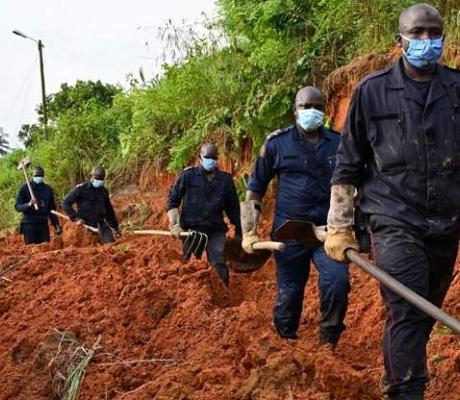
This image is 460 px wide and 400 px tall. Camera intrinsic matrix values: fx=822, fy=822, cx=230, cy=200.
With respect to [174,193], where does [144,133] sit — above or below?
above

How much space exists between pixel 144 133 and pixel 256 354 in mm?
12564

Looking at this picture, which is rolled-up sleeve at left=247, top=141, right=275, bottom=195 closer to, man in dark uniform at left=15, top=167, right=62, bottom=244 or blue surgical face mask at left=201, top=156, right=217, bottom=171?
blue surgical face mask at left=201, top=156, right=217, bottom=171

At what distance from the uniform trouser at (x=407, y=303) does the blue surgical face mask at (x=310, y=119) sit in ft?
6.91

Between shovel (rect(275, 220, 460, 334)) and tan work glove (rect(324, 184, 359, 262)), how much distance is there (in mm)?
52

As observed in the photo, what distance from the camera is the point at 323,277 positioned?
5691mm

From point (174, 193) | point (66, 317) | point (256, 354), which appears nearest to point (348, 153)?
point (256, 354)

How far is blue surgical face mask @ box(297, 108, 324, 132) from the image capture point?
6071 millimetres

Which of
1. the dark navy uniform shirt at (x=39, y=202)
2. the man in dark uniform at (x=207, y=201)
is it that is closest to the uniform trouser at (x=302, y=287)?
the man in dark uniform at (x=207, y=201)

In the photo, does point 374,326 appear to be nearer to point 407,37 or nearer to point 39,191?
point 407,37

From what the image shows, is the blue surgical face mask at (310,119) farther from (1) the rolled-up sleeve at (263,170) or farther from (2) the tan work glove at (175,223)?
(2) the tan work glove at (175,223)

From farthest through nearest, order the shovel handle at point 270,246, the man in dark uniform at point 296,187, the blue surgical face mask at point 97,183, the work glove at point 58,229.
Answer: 1. the work glove at point 58,229
2. the blue surgical face mask at point 97,183
3. the man in dark uniform at point 296,187
4. the shovel handle at point 270,246

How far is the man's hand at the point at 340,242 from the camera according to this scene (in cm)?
423

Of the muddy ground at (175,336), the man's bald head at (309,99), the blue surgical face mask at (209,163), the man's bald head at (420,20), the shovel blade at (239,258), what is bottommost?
the muddy ground at (175,336)

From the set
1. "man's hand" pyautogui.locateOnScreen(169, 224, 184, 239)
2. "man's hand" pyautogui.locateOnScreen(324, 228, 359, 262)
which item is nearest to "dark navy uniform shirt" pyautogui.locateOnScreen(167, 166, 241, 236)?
"man's hand" pyautogui.locateOnScreen(169, 224, 184, 239)
